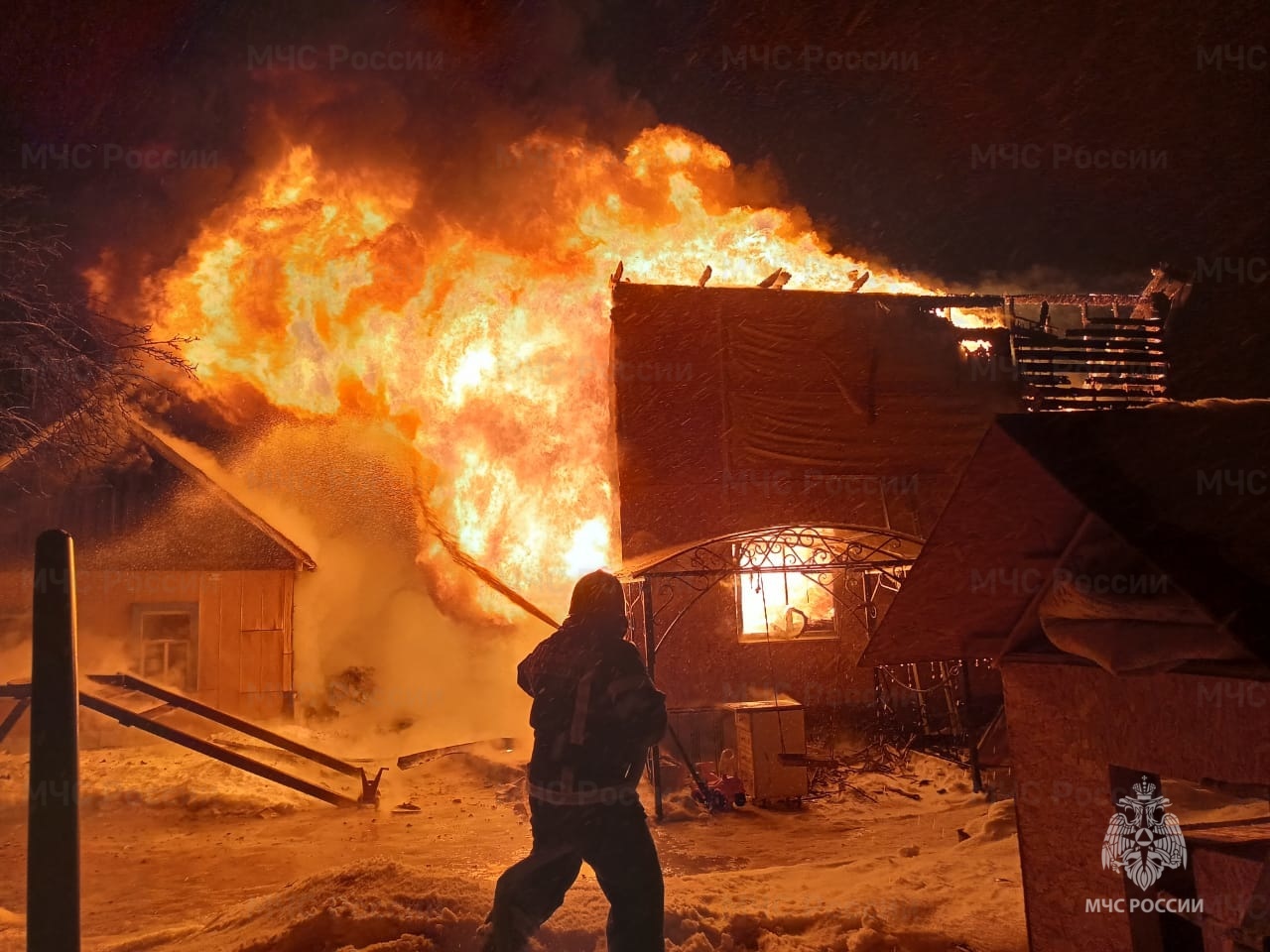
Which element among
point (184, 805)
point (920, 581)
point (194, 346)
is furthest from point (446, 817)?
point (194, 346)

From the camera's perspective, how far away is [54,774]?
9.78 feet

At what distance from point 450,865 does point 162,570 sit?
11.8m

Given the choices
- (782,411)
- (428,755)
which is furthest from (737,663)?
(428,755)

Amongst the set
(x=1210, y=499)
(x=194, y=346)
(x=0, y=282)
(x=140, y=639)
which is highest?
(x=194, y=346)

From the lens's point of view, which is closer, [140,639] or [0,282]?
[0,282]

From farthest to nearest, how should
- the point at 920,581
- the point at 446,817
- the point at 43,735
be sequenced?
the point at 446,817
the point at 920,581
the point at 43,735

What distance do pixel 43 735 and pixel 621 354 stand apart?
12.3 metres

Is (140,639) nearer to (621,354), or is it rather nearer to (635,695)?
(621,354)

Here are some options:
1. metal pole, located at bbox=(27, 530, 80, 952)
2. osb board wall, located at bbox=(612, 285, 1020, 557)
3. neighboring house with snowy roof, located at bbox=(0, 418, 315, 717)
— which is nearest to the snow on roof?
neighboring house with snowy roof, located at bbox=(0, 418, 315, 717)

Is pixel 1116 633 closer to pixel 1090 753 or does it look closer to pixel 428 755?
pixel 1090 753

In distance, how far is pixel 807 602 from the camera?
15039mm

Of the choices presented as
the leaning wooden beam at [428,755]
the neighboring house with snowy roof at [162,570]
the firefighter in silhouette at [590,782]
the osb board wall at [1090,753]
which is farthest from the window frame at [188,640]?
the osb board wall at [1090,753]

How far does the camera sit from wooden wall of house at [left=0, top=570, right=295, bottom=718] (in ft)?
52.9

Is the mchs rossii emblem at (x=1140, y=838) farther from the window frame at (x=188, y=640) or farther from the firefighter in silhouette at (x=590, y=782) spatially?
the window frame at (x=188, y=640)
